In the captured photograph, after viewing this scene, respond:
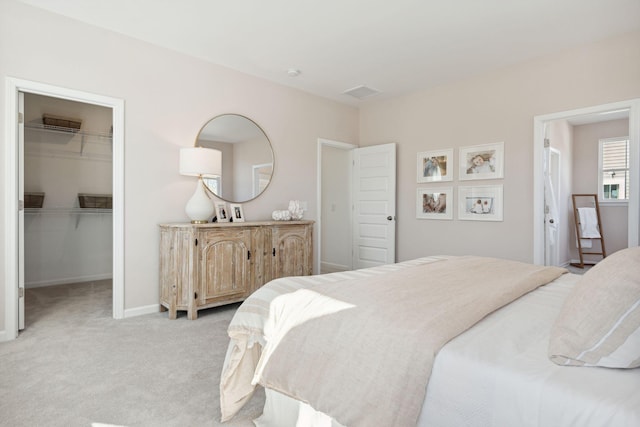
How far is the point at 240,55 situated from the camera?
3.87 metres

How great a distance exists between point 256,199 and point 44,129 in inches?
116

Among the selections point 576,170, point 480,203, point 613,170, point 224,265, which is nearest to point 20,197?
point 224,265

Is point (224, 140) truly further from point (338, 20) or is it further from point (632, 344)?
point (632, 344)

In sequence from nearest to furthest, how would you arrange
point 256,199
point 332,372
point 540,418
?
point 540,418, point 332,372, point 256,199

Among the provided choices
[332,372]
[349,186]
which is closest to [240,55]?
[349,186]

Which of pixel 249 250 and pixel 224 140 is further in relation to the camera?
pixel 224 140

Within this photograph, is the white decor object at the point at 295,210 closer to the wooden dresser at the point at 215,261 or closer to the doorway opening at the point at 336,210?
the wooden dresser at the point at 215,261

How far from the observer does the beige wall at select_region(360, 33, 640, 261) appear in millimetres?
3523

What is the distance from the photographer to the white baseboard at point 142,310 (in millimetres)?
3436

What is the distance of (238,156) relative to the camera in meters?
4.24

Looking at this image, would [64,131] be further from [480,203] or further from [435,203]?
[480,203]

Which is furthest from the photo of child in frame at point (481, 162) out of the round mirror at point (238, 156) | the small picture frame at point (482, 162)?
the round mirror at point (238, 156)

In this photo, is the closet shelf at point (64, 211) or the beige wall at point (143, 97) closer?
the beige wall at point (143, 97)

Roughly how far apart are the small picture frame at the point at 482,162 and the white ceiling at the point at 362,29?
0.92 meters
